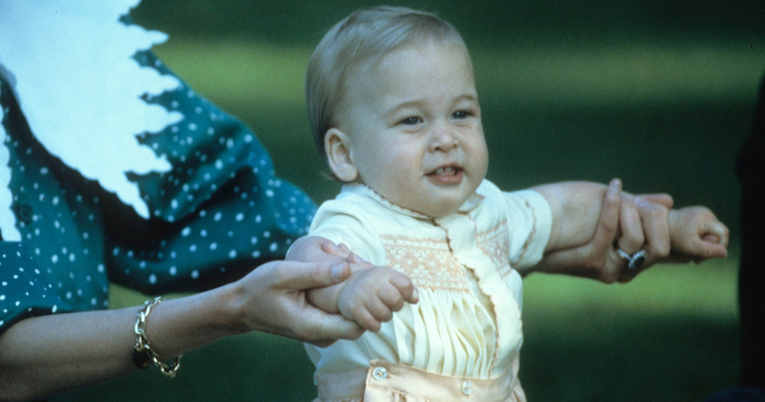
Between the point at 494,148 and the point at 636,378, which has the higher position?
the point at 494,148

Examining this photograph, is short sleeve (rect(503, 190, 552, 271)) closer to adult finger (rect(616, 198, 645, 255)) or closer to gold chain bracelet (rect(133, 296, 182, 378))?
adult finger (rect(616, 198, 645, 255))

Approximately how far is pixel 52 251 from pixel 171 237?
17 centimetres

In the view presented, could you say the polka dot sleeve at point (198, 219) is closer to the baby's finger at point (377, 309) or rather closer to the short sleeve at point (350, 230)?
the short sleeve at point (350, 230)

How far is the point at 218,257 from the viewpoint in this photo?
3.44 ft

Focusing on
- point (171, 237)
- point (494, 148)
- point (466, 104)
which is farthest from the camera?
point (494, 148)

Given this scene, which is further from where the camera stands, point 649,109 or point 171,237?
point 649,109

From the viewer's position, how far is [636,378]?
4.17ft

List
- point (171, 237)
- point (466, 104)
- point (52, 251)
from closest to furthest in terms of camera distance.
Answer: point (466, 104) → point (52, 251) → point (171, 237)

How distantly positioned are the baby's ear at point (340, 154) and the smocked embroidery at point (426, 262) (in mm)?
74

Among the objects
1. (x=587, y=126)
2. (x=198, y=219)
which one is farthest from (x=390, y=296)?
(x=587, y=126)

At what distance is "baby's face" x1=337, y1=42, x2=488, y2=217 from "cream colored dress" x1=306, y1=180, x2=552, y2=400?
1.0 inches

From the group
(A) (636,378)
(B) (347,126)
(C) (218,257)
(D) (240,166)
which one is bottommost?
(A) (636,378)

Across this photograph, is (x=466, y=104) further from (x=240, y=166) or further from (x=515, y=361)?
(x=240, y=166)

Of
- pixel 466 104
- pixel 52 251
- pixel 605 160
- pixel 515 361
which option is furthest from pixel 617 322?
pixel 52 251
